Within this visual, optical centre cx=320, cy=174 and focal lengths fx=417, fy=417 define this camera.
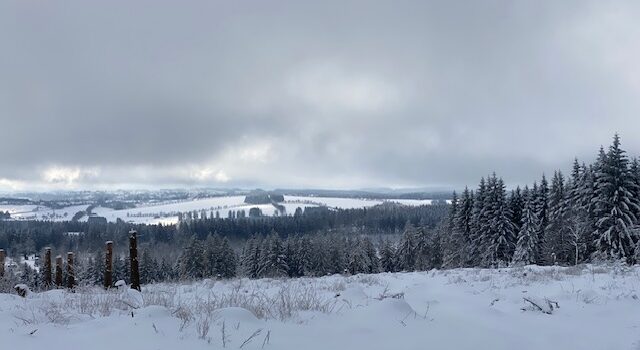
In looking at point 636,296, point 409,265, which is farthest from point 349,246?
point 636,296

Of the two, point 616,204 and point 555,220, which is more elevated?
point 616,204

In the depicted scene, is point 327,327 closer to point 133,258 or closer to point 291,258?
point 133,258

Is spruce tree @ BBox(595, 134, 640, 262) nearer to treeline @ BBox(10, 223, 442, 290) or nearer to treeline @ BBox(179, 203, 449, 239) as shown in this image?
treeline @ BBox(10, 223, 442, 290)

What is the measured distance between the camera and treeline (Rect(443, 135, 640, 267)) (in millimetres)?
31969

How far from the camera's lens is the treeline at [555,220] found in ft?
105

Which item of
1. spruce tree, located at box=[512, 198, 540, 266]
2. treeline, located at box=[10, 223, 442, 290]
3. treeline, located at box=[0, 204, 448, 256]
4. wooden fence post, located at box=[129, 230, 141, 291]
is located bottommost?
treeline, located at box=[0, 204, 448, 256]

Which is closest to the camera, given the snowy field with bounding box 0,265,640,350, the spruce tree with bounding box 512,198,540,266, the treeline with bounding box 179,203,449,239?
the snowy field with bounding box 0,265,640,350

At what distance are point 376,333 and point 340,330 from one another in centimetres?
32

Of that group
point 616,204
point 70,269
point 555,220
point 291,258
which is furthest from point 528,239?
point 70,269

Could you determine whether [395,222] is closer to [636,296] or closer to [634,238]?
[634,238]

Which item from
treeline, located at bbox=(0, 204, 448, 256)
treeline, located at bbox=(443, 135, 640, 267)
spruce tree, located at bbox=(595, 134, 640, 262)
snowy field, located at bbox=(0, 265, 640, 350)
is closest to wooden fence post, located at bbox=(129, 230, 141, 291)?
snowy field, located at bbox=(0, 265, 640, 350)

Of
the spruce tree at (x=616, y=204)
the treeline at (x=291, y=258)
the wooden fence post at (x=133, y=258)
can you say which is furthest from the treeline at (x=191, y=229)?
the wooden fence post at (x=133, y=258)

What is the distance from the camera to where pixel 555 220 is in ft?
131

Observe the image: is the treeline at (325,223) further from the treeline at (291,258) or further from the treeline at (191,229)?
the treeline at (291,258)
